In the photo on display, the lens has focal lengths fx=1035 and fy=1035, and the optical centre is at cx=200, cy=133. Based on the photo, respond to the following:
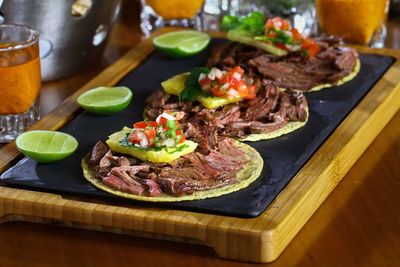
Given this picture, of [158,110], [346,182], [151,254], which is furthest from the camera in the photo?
[158,110]

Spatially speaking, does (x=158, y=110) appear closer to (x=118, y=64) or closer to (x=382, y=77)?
(x=118, y=64)

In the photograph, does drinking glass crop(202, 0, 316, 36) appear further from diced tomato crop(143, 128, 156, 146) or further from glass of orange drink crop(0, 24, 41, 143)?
diced tomato crop(143, 128, 156, 146)

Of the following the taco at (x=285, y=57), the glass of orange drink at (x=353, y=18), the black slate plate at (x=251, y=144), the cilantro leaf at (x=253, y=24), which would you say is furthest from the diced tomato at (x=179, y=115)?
the glass of orange drink at (x=353, y=18)

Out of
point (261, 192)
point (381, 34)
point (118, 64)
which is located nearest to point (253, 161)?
point (261, 192)

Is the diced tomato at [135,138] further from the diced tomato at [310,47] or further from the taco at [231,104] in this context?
the diced tomato at [310,47]

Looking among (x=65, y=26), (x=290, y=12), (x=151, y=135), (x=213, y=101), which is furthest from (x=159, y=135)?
(x=290, y=12)

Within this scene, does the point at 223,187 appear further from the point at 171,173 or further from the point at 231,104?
the point at 231,104

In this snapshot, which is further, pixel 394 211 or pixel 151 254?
pixel 394 211

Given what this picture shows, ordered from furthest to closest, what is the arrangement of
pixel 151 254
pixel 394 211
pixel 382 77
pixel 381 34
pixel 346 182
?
pixel 381 34 < pixel 382 77 < pixel 346 182 < pixel 394 211 < pixel 151 254
